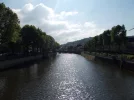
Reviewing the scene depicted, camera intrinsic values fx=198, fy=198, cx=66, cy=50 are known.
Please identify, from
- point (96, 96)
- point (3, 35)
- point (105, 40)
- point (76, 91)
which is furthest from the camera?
point (105, 40)

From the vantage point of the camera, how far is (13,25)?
63.5m

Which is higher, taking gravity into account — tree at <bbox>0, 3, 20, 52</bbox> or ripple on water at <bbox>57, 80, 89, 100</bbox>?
tree at <bbox>0, 3, 20, 52</bbox>

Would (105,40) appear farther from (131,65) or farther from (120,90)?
(120,90)

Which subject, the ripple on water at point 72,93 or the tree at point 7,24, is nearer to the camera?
the ripple on water at point 72,93

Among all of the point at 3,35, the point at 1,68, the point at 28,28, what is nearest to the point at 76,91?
the point at 1,68

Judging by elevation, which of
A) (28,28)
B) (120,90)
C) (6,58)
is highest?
(28,28)

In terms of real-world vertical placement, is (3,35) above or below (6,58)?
above

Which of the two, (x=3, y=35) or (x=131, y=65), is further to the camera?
(x=3, y=35)

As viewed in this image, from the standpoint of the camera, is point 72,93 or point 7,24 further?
point 7,24

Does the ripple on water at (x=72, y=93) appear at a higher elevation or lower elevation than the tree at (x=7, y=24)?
lower

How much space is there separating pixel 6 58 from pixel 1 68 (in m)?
6.47

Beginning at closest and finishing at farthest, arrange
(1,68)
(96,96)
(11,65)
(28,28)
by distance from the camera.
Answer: (96,96) → (1,68) → (11,65) → (28,28)

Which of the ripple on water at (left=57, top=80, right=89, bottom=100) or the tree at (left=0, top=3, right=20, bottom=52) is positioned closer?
the ripple on water at (left=57, top=80, right=89, bottom=100)

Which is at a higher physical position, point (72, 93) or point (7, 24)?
point (7, 24)
